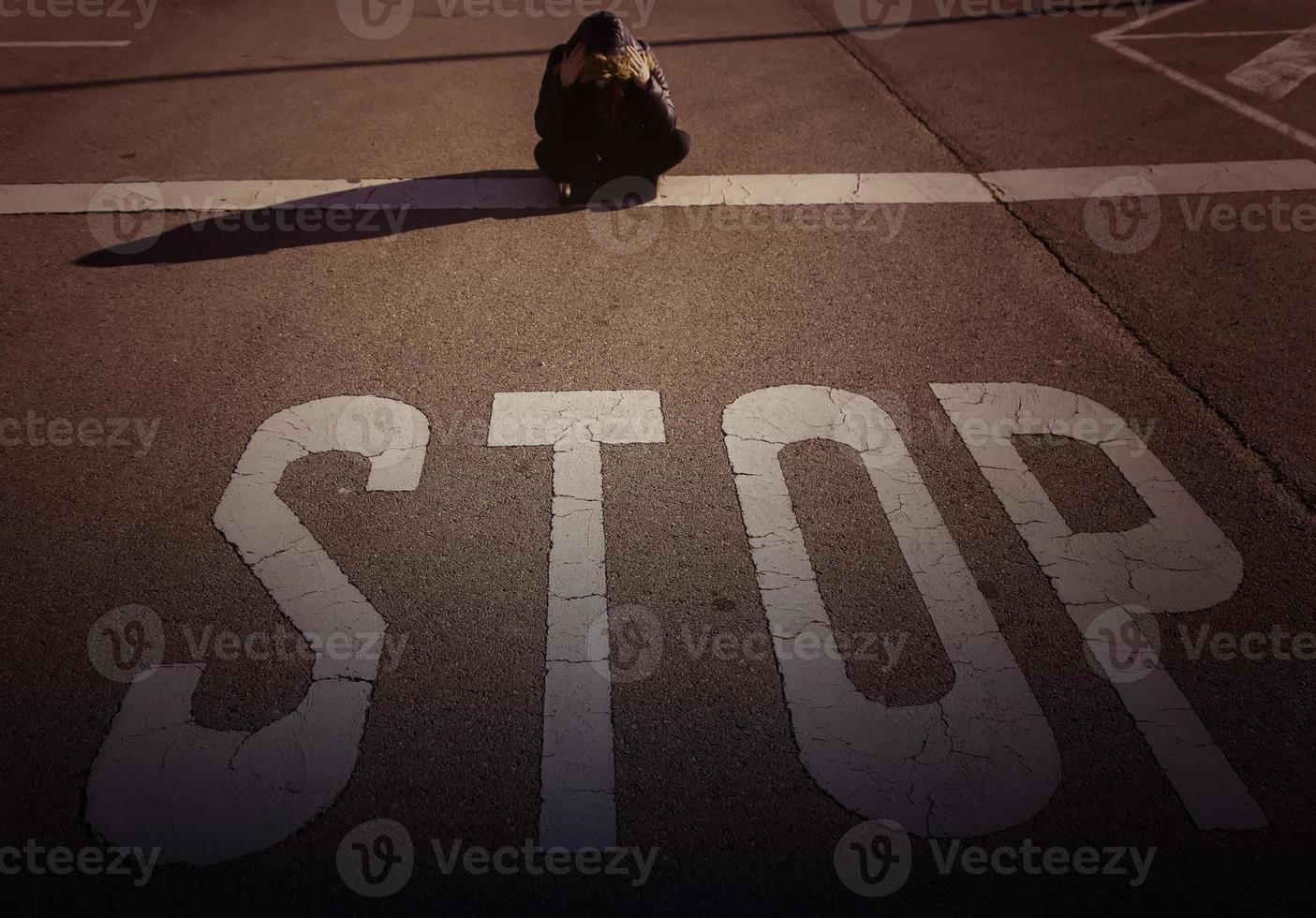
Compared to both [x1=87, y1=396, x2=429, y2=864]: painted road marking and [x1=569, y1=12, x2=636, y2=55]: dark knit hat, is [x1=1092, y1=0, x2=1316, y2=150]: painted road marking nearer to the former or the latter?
[x1=569, y1=12, x2=636, y2=55]: dark knit hat

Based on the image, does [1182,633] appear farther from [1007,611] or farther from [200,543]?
[200,543]

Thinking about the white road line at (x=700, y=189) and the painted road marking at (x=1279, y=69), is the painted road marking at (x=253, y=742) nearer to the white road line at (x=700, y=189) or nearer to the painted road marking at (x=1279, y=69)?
the white road line at (x=700, y=189)

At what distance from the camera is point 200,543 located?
13.8 ft

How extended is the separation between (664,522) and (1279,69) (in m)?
9.50

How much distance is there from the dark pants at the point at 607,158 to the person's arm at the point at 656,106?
0.10 metres

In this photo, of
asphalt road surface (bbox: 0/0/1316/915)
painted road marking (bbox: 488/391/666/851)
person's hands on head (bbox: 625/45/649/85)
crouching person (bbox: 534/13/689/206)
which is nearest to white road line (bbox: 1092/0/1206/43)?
asphalt road surface (bbox: 0/0/1316/915)

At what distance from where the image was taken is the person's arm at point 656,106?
22.9 feet

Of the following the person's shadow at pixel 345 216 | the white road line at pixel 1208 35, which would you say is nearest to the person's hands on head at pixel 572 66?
the person's shadow at pixel 345 216

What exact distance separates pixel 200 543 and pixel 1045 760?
3469 millimetres

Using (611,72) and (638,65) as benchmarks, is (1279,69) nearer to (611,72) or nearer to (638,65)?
(638,65)

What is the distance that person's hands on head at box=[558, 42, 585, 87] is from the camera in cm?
671

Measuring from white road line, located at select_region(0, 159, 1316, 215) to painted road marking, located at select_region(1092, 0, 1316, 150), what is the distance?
786 millimetres

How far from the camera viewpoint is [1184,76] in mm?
9898

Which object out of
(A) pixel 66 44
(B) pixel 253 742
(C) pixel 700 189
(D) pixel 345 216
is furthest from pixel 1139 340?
(A) pixel 66 44
